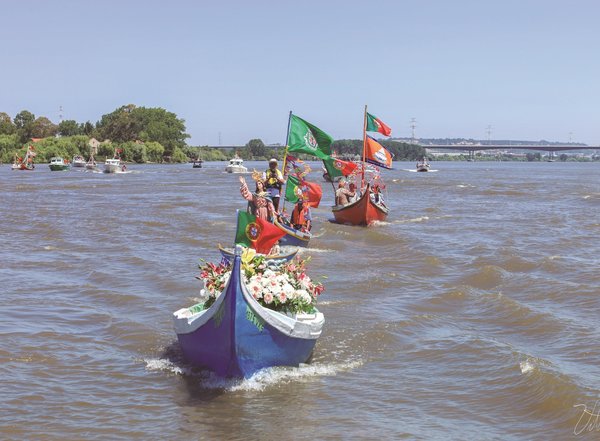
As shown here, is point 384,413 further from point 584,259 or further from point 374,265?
point 584,259

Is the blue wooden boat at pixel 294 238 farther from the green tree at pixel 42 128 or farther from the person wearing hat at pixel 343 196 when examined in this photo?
the green tree at pixel 42 128

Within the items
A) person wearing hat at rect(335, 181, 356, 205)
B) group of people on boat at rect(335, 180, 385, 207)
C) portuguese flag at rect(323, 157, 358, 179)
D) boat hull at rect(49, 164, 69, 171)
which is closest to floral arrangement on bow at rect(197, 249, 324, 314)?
portuguese flag at rect(323, 157, 358, 179)

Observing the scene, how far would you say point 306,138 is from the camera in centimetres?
2155

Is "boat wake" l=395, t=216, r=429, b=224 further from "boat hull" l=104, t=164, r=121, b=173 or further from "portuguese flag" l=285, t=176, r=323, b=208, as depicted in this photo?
"boat hull" l=104, t=164, r=121, b=173

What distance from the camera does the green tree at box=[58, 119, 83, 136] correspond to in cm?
17375

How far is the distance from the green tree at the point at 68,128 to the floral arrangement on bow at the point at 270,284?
172 metres

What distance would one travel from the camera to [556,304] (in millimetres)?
15391

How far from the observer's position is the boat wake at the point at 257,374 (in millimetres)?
9648

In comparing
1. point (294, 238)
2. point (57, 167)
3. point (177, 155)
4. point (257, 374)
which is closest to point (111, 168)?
point (57, 167)

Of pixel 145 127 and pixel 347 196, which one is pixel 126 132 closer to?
pixel 145 127

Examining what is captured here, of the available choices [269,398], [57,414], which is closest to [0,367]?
[57,414]

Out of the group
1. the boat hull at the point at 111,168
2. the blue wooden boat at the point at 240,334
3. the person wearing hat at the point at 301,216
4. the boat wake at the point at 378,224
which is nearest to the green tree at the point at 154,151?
the boat hull at the point at 111,168

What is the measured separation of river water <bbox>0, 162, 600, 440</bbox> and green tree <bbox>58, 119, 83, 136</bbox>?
15533 centimetres

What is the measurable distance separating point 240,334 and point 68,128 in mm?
173856
